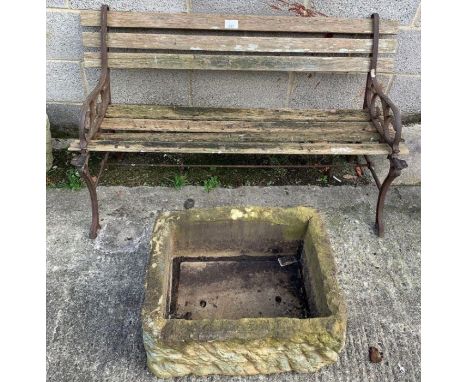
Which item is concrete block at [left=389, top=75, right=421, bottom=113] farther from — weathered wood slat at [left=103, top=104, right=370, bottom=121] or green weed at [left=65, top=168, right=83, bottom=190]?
green weed at [left=65, top=168, right=83, bottom=190]

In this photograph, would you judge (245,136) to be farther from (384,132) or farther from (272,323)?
(272,323)

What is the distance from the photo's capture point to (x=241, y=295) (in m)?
2.12

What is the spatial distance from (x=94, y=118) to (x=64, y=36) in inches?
29.2

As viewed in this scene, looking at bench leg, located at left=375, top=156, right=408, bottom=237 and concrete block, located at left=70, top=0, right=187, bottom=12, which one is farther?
concrete block, located at left=70, top=0, right=187, bottom=12

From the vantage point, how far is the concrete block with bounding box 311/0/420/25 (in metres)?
2.83

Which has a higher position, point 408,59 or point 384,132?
point 408,59

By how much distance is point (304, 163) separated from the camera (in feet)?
10.8

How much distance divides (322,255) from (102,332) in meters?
1.12

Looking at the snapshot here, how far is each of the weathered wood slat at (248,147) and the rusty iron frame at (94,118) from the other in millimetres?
88

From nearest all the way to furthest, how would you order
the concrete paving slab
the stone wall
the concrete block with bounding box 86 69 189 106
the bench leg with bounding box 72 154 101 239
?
the concrete paving slab < the bench leg with bounding box 72 154 101 239 < the stone wall < the concrete block with bounding box 86 69 189 106

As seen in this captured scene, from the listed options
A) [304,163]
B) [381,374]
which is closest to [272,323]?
[381,374]

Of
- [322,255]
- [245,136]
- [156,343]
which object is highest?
[245,136]

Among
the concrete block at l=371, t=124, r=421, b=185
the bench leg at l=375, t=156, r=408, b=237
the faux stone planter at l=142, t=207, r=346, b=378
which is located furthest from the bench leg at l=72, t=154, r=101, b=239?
the concrete block at l=371, t=124, r=421, b=185

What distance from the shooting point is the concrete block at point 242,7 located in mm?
2805
